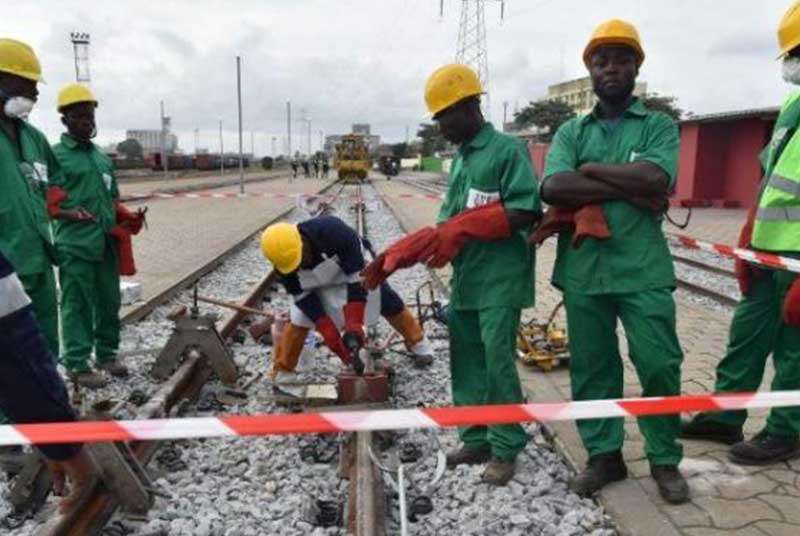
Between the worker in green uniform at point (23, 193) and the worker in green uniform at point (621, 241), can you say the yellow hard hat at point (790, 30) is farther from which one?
the worker in green uniform at point (23, 193)

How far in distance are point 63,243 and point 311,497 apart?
116 inches

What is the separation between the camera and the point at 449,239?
11.5 ft

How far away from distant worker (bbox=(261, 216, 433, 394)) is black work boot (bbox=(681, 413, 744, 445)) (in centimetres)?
204

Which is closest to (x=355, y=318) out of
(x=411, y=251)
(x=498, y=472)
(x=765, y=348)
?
(x=411, y=251)

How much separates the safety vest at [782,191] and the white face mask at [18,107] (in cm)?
401

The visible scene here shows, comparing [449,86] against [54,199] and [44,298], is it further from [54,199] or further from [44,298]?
[54,199]

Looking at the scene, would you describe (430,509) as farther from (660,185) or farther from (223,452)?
(660,185)

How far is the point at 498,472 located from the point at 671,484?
2.71ft

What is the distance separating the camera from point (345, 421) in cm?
264

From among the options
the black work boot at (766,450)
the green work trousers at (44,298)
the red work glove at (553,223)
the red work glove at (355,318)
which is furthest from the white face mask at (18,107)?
the black work boot at (766,450)

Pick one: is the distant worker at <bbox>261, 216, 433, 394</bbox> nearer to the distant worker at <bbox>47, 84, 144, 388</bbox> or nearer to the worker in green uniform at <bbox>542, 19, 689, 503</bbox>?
the distant worker at <bbox>47, 84, 144, 388</bbox>

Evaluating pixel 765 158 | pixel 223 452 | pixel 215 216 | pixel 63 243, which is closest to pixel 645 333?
pixel 765 158

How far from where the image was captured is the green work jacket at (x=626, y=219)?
3.36m

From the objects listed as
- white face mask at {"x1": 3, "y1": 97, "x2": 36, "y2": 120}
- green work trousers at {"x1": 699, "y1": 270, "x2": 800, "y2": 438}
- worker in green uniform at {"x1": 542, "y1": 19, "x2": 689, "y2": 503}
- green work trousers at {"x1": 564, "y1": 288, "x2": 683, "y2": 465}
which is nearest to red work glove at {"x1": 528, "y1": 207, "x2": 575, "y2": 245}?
worker in green uniform at {"x1": 542, "y1": 19, "x2": 689, "y2": 503}
